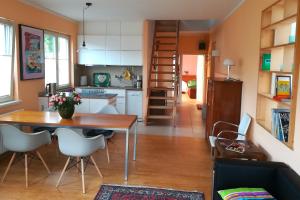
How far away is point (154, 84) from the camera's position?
9758 millimetres

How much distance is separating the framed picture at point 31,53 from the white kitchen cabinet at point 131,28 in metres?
2.31

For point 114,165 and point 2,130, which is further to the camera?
point 114,165

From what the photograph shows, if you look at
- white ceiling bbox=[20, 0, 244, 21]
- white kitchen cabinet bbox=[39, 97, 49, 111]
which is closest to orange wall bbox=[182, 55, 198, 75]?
white ceiling bbox=[20, 0, 244, 21]

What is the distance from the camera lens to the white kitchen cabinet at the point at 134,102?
24.3 ft

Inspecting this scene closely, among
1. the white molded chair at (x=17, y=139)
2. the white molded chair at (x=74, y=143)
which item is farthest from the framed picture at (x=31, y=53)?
the white molded chair at (x=74, y=143)

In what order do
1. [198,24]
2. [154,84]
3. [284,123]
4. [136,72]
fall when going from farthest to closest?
[154,84]
[198,24]
[136,72]
[284,123]

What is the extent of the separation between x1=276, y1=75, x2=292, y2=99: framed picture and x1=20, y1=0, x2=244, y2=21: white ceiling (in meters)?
Result: 2.34

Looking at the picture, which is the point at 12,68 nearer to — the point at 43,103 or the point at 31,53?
the point at 31,53

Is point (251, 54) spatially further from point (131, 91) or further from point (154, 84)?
point (154, 84)

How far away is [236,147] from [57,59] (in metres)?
4.66

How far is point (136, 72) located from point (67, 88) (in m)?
1.89

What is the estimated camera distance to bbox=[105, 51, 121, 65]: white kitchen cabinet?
7.47 metres

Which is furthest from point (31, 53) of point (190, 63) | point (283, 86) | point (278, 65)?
point (190, 63)

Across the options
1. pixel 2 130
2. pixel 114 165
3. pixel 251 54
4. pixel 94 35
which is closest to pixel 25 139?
pixel 2 130
